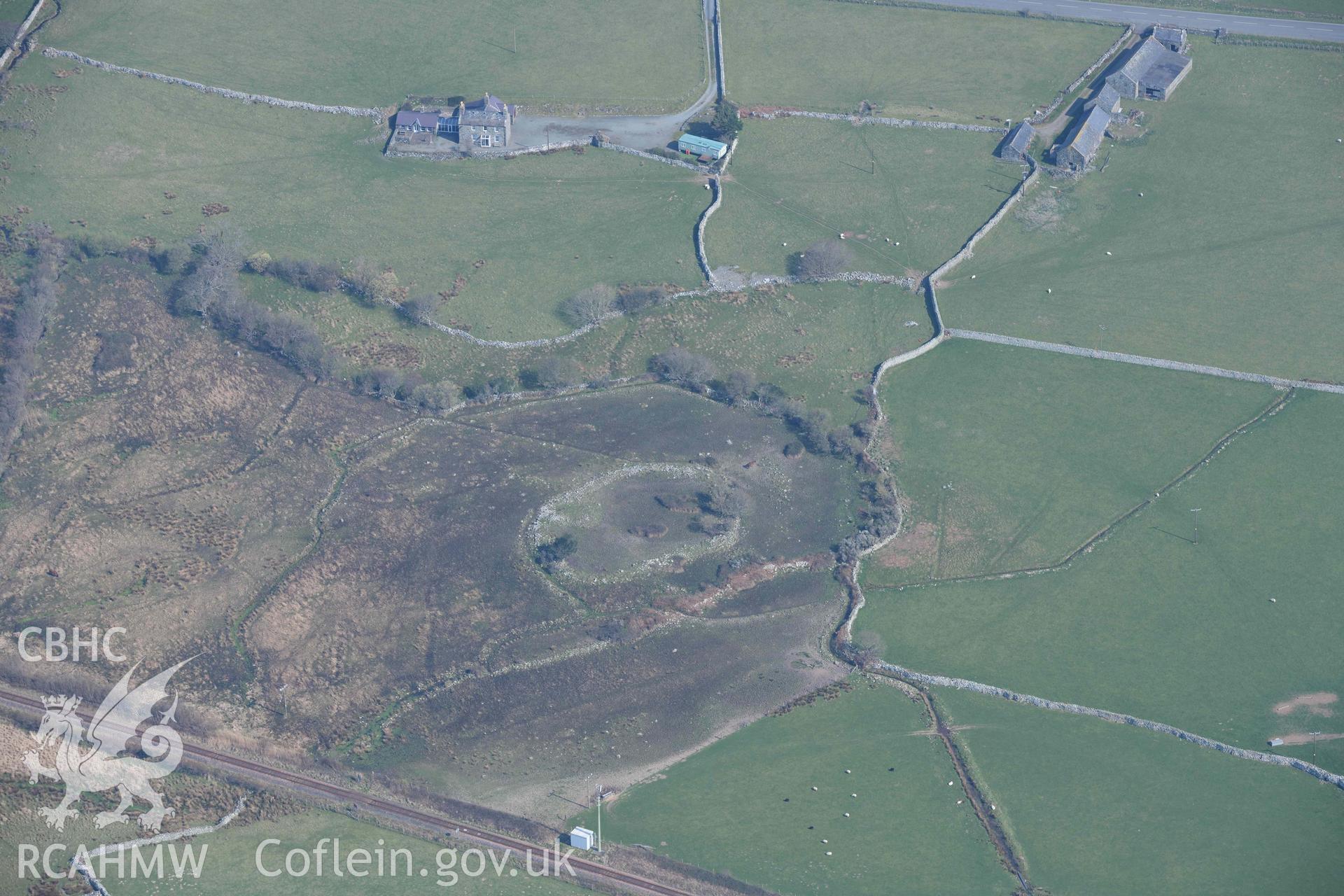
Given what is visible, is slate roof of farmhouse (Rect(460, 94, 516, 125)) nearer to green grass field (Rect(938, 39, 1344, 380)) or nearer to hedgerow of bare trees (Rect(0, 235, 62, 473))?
hedgerow of bare trees (Rect(0, 235, 62, 473))

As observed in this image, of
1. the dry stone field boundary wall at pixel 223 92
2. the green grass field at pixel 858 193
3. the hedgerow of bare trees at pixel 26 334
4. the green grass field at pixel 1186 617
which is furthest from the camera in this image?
the dry stone field boundary wall at pixel 223 92

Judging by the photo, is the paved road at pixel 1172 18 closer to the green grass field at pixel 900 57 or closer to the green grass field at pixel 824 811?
the green grass field at pixel 900 57

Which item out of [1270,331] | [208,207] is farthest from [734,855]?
[208,207]

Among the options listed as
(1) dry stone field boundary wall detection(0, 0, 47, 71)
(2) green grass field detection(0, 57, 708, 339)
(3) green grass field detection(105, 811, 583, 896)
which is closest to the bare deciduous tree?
(2) green grass field detection(0, 57, 708, 339)

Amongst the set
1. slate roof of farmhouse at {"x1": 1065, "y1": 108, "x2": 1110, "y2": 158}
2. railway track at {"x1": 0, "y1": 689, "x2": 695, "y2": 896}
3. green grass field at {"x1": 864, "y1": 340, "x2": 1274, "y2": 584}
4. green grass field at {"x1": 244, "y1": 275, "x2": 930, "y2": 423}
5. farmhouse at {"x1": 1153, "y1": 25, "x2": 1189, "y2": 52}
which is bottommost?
railway track at {"x1": 0, "y1": 689, "x2": 695, "y2": 896}

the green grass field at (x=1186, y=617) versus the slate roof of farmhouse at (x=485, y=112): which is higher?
the slate roof of farmhouse at (x=485, y=112)

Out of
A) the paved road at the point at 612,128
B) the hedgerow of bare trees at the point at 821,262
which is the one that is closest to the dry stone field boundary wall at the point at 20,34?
the paved road at the point at 612,128
